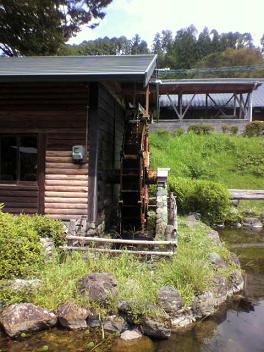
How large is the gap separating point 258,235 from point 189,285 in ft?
27.1

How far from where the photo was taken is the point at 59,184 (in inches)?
391

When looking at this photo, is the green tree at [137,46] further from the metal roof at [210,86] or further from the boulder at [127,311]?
the boulder at [127,311]

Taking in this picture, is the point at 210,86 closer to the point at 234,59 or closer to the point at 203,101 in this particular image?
the point at 203,101

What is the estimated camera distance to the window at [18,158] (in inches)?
396

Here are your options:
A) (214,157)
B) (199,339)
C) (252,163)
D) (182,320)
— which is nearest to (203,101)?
(214,157)

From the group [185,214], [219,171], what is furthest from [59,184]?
[219,171]

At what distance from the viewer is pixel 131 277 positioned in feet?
23.4

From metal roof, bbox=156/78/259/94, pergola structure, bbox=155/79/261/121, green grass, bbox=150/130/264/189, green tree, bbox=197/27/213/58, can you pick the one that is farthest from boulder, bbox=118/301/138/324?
green tree, bbox=197/27/213/58

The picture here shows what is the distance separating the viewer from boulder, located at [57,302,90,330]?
6238mm

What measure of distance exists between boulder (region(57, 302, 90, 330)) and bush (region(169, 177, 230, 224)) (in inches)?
385

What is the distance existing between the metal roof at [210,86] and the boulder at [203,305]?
79.3ft

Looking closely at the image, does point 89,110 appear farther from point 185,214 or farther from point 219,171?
point 219,171

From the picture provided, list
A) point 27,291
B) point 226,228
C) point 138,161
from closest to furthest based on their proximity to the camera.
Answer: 1. point 27,291
2. point 138,161
3. point 226,228

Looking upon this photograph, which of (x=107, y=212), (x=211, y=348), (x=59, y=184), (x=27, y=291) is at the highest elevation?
(x=59, y=184)
